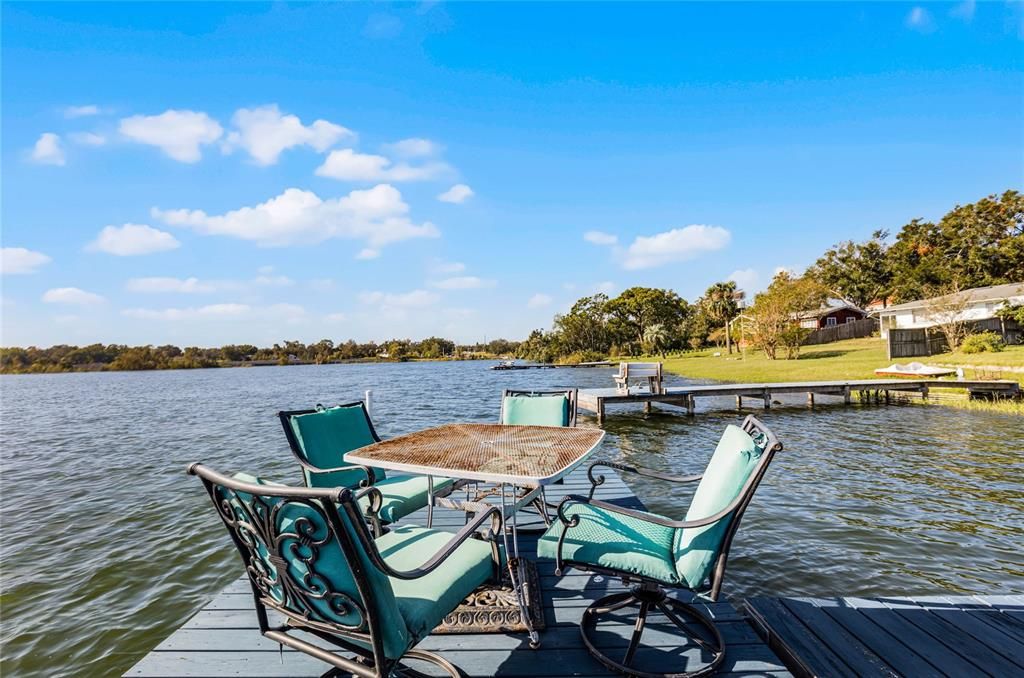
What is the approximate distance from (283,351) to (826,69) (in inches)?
4124

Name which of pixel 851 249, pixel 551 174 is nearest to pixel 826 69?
pixel 551 174

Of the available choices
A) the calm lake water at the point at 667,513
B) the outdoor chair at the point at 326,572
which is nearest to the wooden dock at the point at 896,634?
the calm lake water at the point at 667,513

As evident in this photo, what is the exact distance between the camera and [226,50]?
9664 mm

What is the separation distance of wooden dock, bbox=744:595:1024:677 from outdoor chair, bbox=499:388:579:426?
219 centimetres

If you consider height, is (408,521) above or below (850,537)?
above

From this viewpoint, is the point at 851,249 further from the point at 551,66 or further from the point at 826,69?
the point at 551,66

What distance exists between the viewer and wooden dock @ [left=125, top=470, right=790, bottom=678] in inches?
79.4

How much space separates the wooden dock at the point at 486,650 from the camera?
202cm

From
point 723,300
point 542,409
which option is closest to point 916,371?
point 542,409

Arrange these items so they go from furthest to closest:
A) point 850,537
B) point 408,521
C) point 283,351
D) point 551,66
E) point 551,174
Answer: point 283,351
point 551,174
point 551,66
point 850,537
point 408,521

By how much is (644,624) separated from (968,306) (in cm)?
3441

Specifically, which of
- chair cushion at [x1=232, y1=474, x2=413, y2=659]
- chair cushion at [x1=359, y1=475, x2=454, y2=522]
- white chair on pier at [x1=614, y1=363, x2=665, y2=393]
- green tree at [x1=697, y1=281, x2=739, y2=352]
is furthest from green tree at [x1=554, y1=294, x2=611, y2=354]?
chair cushion at [x1=232, y1=474, x2=413, y2=659]

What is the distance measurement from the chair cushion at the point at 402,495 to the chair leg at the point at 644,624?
1494mm

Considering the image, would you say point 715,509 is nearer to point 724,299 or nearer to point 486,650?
point 486,650
